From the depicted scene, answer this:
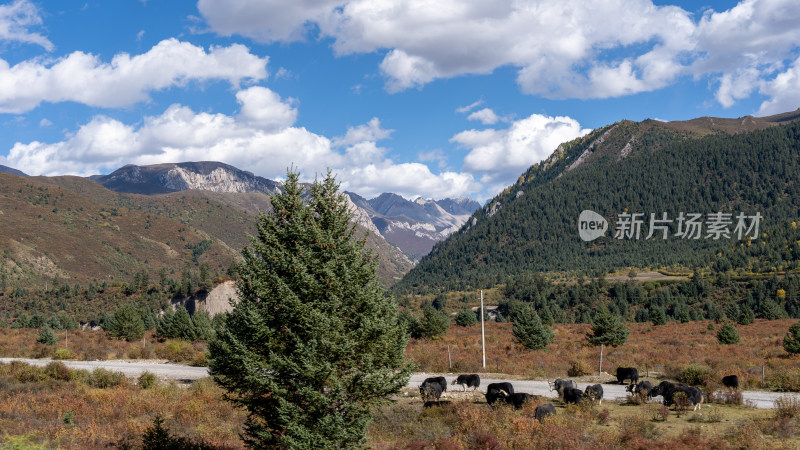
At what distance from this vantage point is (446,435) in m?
17.2

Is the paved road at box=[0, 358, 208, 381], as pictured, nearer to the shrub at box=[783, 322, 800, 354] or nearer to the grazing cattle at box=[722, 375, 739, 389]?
the grazing cattle at box=[722, 375, 739, 389]

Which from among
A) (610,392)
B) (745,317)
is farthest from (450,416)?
(745,317)

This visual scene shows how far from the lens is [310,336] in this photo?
33.8 ft

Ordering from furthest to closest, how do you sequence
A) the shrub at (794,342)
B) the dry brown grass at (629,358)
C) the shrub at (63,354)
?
1. the shrub at (63,354)
2. the shrub at (794,342)
3. the dry brown grass at (629,358)

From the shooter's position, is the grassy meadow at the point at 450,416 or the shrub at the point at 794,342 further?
the shrub at the point at 794,342

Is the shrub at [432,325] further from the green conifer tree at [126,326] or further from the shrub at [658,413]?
the shrub at [658,413]

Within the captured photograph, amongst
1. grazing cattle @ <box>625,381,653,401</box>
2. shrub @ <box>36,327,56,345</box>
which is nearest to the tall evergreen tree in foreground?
grazing cattle @ <box>625,381,653,401</box>

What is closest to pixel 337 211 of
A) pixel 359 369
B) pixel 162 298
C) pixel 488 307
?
pixel 359 369

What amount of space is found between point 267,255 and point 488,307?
410ft

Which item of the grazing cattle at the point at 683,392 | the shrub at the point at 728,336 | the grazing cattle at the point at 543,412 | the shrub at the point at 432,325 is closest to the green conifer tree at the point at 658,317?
the shrub at the point at 728,336

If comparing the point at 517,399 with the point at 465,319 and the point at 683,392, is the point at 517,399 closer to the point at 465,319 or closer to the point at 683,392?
the point at 683,392

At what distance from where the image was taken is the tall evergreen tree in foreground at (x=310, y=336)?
1005 centimetres

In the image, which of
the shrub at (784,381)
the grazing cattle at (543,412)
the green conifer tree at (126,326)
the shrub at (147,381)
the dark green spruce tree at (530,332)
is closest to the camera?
the grazing cattle at (543,412)

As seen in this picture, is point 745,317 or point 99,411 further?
point 745,317
